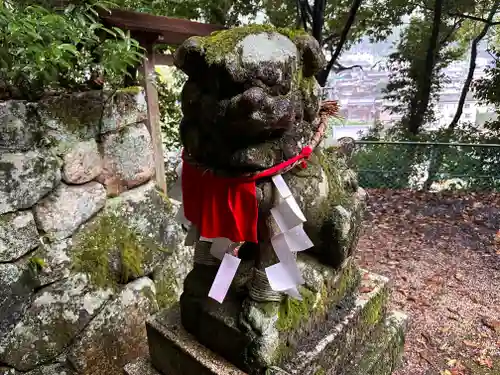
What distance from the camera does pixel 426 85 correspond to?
7516 mm

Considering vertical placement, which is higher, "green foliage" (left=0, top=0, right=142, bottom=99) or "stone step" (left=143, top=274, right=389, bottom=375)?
"green foliage" (left=0, top=0, right=142, bottom=99)

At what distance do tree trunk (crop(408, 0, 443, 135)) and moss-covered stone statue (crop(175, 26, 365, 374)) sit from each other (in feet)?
21.1

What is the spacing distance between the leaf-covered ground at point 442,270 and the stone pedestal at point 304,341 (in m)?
0.75

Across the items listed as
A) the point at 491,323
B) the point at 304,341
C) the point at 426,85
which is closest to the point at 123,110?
the point at 304,341

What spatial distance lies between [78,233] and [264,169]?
134 cm

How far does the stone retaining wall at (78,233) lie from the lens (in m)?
1.84

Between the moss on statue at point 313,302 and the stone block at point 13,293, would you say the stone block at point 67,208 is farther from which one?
the moss on statue at point 313,302

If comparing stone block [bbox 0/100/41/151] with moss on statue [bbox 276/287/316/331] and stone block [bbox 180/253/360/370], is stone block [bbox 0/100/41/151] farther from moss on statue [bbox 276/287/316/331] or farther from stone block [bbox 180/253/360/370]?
moss on statue [bbox 276/287/316/331]

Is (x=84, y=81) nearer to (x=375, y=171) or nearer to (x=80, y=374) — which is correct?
(x=80, y=374)

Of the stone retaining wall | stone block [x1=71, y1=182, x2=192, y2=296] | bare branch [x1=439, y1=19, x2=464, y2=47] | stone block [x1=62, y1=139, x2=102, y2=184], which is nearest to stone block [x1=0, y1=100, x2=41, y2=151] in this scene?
the stone retaining wall

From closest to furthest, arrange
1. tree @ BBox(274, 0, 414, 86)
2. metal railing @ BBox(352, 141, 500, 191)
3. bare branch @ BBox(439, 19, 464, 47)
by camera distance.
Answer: metal railing @ BBox(352, 141, 500, 191), tree @ BBox(274, 0, 414, 86), bare branch @ BBox(439, 19, 464, 47)

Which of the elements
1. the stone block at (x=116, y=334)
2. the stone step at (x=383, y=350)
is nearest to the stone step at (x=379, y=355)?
the stone step at (x=383, y=350)

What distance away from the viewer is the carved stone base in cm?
140

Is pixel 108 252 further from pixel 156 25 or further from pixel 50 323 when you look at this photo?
pixel 156 25
